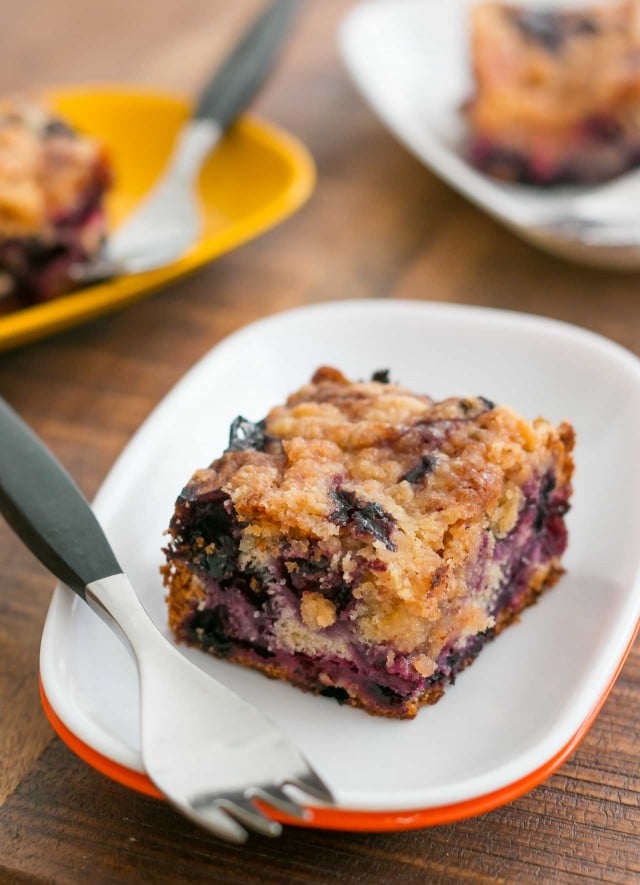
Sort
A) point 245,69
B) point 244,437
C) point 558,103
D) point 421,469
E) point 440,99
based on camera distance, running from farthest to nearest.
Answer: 1. point 440,99
2. point 245,69
3. point 558,103
4. point 244,437
5. point 421,469

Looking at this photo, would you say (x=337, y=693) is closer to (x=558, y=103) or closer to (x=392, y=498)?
(x=392, y=498)

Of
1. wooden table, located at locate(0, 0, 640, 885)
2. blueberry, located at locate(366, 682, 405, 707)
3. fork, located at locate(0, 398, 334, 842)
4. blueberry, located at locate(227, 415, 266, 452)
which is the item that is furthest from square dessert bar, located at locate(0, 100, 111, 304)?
blueberry, located at locate(366, 682, 405, 707)

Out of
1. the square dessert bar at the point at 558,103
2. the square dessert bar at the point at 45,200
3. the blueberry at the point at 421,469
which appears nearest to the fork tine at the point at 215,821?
the blueberry at the point at 421,469

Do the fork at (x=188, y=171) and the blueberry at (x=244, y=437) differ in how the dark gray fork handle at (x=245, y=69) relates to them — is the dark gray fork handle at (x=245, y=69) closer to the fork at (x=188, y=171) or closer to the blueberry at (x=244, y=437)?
the fork at (x=188, y=171)

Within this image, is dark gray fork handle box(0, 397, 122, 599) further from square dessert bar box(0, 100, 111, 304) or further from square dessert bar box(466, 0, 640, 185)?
square dessert bar box(466, 0, 640, 185)

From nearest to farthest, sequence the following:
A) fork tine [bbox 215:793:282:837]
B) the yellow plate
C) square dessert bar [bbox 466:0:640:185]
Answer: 1. fork tine [bbox 215:793:282:837]
2. the yellow plate
3. square dessert bar [bbox 466:0:640:185]

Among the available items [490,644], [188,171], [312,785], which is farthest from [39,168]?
[312,785]

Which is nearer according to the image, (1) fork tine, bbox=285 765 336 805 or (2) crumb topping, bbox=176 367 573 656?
(1) fork tine, bbox=285 765 336 805

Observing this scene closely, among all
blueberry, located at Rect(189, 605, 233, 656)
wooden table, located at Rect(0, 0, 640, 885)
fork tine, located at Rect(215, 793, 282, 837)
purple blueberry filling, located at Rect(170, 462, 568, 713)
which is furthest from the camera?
blueberry, located at Rect(189, 605, 233, 656)
